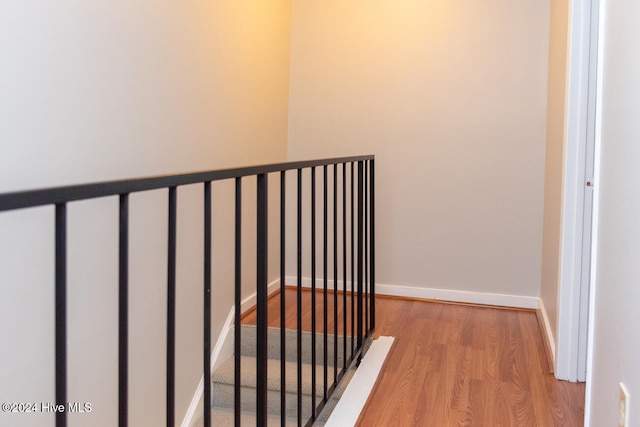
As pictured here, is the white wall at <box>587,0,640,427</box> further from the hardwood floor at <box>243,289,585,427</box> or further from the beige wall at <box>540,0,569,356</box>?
the beige wall at <box>540,0,569,356</box>

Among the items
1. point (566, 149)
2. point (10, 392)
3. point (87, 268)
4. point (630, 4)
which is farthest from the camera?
point (566, 149)

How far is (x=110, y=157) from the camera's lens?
2127 millimetres

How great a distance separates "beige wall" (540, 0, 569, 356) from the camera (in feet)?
8.30

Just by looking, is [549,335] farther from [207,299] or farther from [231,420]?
[207,299]

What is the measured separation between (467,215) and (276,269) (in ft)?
4.35

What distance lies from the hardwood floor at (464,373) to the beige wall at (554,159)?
230 mm

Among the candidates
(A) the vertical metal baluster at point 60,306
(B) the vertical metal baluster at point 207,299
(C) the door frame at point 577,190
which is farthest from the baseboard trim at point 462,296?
(A) the vertical metal baluster at point 60,306

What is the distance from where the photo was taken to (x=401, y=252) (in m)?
3.75

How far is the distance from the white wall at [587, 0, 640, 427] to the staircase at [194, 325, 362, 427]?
1320 millimetres

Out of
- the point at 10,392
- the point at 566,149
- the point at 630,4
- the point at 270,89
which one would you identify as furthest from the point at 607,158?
the point at 270,89

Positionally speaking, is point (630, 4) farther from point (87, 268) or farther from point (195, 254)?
point (195, 254)

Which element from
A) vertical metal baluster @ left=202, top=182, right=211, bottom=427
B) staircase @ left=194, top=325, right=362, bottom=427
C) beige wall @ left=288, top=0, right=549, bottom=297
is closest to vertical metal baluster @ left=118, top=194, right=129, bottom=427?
vertical metal baluster @ left=202, top=182, right=211, bottom=427

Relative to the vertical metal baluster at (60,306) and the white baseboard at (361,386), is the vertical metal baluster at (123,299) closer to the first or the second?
the vertical metal baluster at (60,306)

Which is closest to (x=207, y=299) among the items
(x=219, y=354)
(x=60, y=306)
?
(x=60, y=306)
